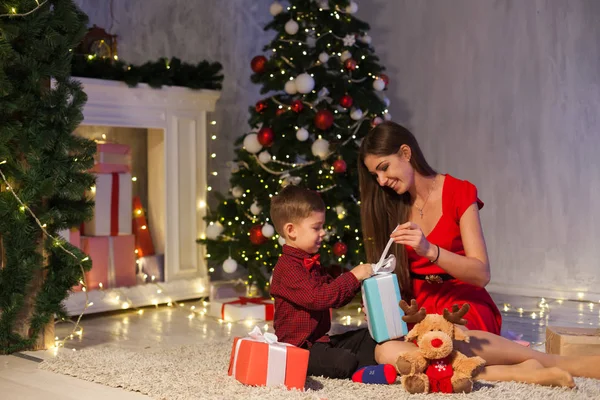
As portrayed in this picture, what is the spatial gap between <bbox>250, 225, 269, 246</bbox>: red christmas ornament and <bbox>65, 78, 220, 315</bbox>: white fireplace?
1.97 feet

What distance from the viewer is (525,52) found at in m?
5.21

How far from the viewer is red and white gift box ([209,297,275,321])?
446cm

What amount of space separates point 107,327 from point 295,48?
5.76 ft

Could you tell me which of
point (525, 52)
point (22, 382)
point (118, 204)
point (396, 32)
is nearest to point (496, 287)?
point (525, 52)

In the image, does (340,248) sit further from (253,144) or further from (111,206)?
(111,206)

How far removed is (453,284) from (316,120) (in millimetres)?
1615

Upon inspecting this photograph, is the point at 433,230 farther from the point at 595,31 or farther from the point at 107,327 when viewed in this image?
the point at 595,31

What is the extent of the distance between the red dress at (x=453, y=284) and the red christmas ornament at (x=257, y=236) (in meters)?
1.62

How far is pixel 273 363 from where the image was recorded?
277 centimetres

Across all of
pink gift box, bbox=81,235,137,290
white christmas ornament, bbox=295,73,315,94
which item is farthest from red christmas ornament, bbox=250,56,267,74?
pink gift box, bbox=81,235,137,290

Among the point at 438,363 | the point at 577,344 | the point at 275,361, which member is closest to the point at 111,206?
the point at 275,361

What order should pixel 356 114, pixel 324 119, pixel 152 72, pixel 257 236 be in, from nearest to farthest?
pixel 324 119, pixel 356 114, pixel 257 236, pixel 152 72

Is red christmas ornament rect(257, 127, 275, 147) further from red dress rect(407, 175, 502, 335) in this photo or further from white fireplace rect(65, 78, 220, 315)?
red dress rect(407, 175, 502, 335)

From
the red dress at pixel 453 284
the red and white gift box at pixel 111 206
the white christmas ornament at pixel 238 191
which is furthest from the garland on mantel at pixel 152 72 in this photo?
the red dress at pixel 453 284
